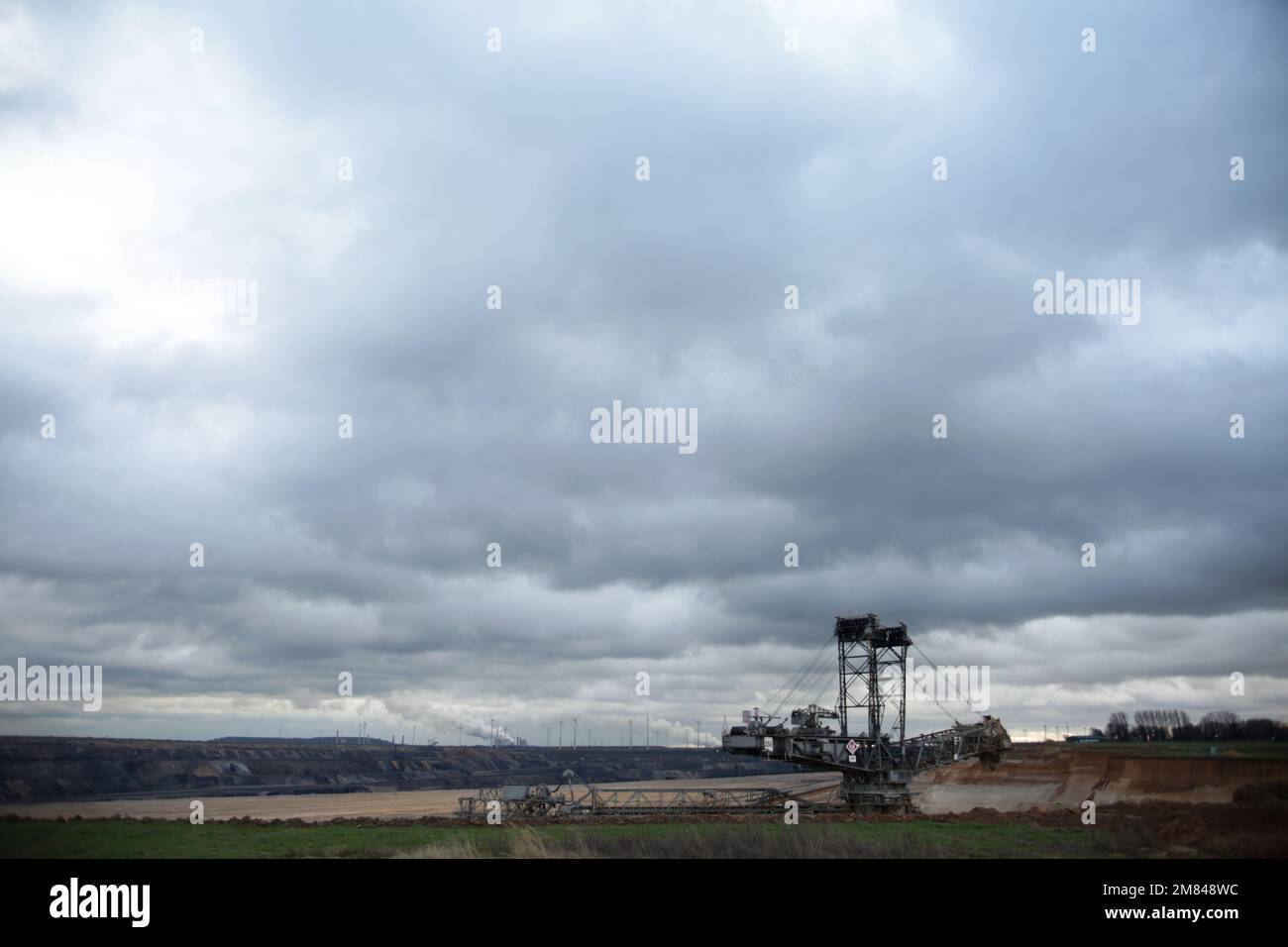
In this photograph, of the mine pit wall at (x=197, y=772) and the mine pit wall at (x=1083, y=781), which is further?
the mine pit wall at (x=197, y=772)

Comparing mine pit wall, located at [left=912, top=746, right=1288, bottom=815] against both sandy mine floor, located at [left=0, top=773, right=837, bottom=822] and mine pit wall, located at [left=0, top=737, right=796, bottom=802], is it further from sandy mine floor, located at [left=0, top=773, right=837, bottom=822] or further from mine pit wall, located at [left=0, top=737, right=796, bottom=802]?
mine pit wall, located at [left=0, top=737, right=796, bottom=802]

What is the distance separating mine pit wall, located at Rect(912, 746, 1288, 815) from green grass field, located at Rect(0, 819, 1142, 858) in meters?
18.6

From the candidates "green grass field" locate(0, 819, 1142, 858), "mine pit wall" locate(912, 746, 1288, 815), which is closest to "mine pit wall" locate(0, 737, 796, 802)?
"mine pit wall" locate(912, 746, 1288, 815)

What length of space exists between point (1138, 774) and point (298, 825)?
2536 inches

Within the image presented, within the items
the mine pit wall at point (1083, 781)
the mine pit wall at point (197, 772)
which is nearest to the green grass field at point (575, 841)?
the mine pit wall at point (1083, 781)

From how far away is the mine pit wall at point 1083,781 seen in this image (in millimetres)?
55691

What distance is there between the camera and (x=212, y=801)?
104562 mm

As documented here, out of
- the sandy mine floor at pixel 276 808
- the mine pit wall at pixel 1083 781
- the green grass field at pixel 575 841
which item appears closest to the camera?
the green grass field at pixel 575 841

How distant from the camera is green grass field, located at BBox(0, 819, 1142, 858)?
26.0 metres

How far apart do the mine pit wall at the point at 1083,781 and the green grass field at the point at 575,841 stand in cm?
1864

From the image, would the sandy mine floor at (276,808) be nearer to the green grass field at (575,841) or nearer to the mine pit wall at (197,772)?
the green grass field at (575,841)
